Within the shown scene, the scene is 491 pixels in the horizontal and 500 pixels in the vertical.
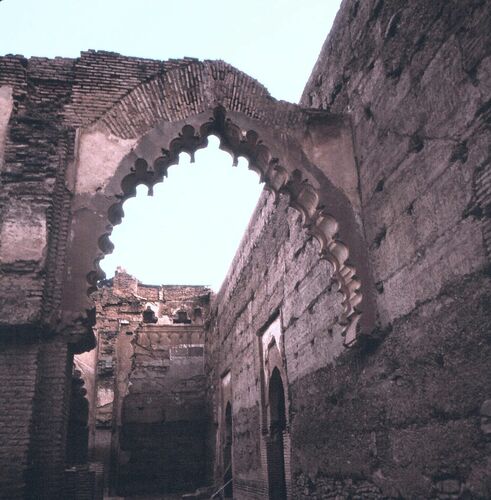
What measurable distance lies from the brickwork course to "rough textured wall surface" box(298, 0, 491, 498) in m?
0.02

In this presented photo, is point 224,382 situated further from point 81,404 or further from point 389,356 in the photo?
point 389,356

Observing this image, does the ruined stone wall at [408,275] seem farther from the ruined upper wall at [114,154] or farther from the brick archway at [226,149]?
the ruined upper wall at [114,154]

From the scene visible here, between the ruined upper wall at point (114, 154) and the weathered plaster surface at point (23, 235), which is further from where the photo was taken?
the ruined upper wall at point (114, 154)

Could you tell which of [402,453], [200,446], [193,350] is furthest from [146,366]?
[402,453]

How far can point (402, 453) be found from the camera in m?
4.26

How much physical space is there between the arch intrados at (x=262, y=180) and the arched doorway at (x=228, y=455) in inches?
315

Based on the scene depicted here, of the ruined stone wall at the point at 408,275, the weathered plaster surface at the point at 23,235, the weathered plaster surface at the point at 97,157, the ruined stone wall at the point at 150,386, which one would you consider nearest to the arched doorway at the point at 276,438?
the ruined stone wall at the point at 408,275

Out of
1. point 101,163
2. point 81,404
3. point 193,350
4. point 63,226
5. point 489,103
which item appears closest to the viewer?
point 489,103

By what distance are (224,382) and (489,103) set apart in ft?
36.2

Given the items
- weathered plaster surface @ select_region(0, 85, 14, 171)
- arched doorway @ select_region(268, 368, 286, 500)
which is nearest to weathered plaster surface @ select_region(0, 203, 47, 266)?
weathered plaster surface @ select_region(0, 85, 14, 171)

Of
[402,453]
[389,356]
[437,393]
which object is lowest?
[402,453]

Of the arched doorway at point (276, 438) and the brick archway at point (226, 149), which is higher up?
the brick archway at point (226, 149)

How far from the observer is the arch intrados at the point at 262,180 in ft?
17.0

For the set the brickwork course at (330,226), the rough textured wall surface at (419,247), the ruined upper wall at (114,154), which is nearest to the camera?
the rough textured wall surface at (419,247)
